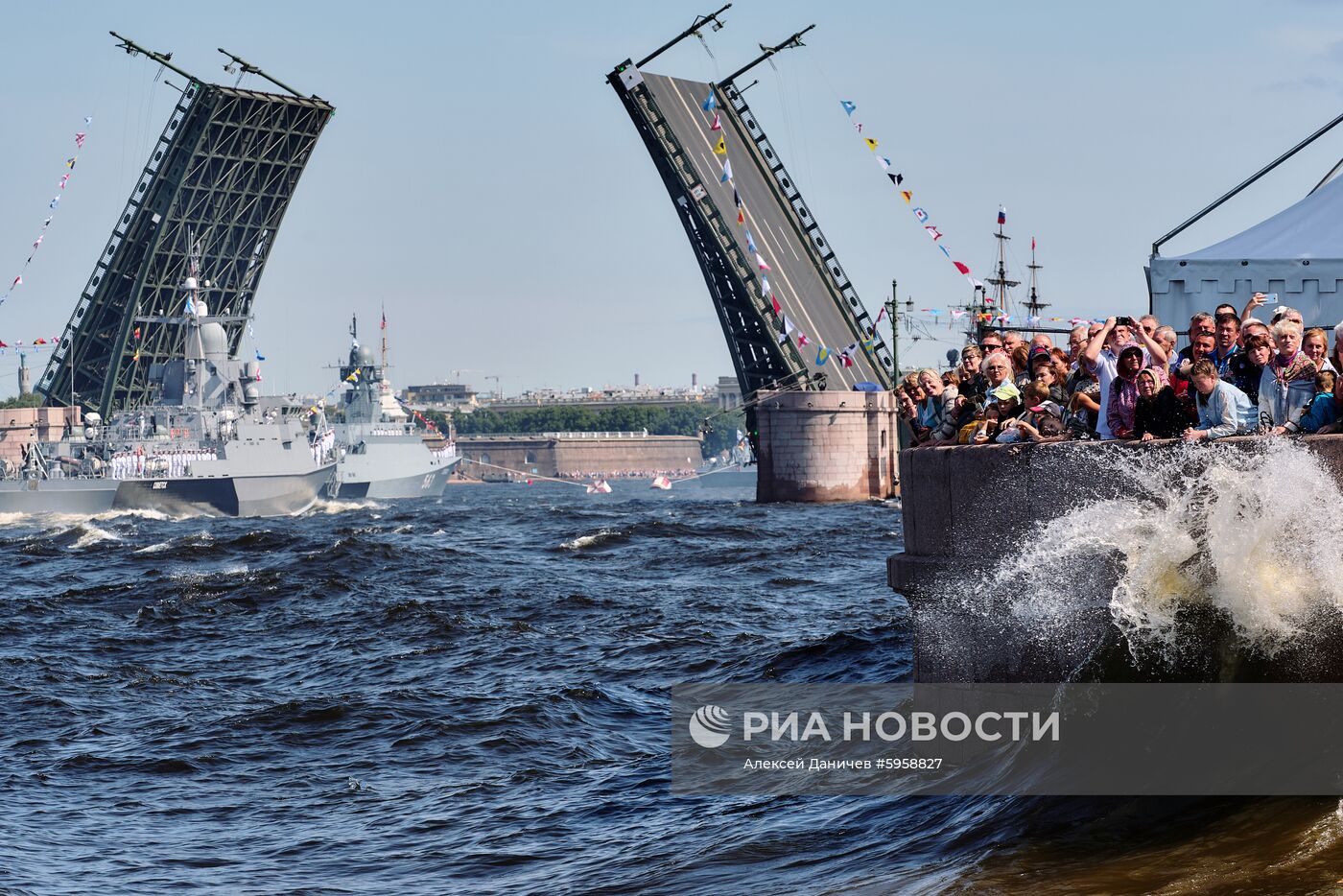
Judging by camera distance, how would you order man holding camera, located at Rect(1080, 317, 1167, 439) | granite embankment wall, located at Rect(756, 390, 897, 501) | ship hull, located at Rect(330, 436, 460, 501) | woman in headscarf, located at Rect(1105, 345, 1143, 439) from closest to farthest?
woman in headscarf, located at Rect(1105, 345, 1143, 439) → man holding camera, located at Rect(1080, 317, 1167, 439) → granite embankment wall, located at Rect(756, 390, 897, 501) → ship hull, located at Rect(330, 436, 460, 501)

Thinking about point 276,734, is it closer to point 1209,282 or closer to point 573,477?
point 1209,282

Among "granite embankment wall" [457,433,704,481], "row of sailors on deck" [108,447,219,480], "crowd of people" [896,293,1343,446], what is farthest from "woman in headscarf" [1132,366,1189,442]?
"granite embankment wall" [457,433,704,481]

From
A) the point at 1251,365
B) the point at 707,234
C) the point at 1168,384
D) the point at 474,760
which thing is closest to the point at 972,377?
the point at 1168,384

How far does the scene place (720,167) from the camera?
43.2 metres

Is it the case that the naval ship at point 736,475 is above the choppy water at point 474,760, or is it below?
below

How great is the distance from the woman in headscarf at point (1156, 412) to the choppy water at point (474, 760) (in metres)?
1.70

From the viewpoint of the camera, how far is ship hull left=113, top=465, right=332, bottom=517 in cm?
5375

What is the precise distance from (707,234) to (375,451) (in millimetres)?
30093

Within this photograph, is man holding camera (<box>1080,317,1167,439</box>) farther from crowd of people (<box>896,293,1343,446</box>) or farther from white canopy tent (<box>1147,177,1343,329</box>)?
white canopy tent (<box>1147,177,1343,329</box>)

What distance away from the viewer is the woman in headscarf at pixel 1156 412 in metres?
7.13

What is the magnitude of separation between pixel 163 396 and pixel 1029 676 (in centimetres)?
5331

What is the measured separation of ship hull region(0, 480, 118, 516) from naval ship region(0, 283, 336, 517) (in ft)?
0.11

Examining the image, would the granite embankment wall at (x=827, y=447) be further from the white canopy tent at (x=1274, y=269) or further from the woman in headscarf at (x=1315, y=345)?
the woman in headscarf at (x=1315, y=345)

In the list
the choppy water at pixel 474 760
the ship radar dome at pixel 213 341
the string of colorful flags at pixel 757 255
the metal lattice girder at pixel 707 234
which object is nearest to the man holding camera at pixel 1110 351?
the choppy water at pixel 474 760
